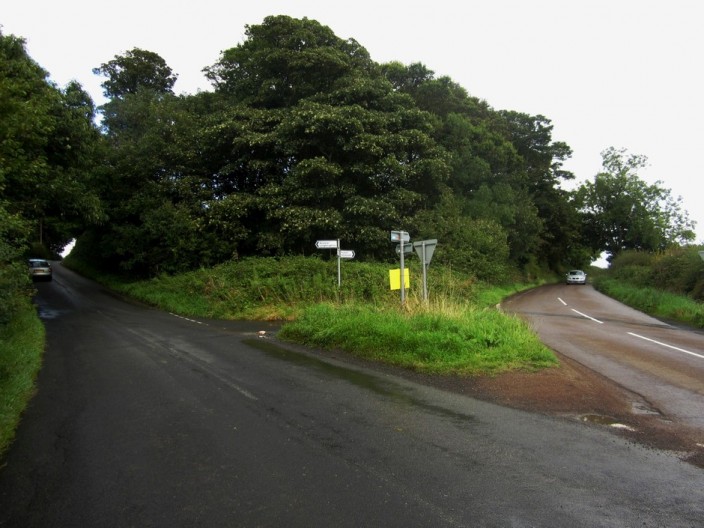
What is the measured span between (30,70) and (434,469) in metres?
19.3

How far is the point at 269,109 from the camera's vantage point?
26.4 meters

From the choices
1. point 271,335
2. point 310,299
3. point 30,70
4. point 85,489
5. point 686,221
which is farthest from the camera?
point 686,221

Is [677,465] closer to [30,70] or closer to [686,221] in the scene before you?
[30,70]

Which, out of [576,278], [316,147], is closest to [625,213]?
[576,278]

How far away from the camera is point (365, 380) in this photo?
760cm

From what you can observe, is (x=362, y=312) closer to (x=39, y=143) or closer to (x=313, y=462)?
(x=313, y=462)

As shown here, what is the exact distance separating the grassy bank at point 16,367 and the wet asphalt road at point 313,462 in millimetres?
198

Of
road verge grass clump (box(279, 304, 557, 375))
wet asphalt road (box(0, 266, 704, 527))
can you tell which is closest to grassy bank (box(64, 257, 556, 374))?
road verge grass clump (box(279, 304, 557, 375))

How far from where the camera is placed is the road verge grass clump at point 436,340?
8.17 meters

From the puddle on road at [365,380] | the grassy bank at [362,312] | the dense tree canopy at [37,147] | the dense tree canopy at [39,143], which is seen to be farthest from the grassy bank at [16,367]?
the grassy bank at [362,312]

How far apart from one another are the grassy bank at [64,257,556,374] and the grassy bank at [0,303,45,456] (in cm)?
539

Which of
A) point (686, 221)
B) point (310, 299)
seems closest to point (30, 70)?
point (310, 299)

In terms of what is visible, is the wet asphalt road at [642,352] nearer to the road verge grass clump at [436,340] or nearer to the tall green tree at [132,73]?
the road verge grass clump at [436,340]

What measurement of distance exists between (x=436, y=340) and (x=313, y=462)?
4.83 m
